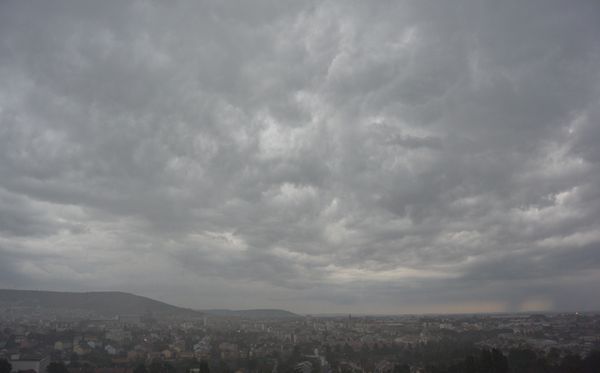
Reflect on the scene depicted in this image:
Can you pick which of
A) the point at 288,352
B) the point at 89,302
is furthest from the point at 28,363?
the point at 89,302

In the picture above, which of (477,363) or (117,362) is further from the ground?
(477,363)

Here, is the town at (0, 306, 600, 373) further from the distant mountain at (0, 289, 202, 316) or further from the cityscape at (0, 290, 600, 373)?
the distant mountain at (0, 289, 202, 316)

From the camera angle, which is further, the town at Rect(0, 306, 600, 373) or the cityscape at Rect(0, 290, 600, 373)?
the town at Rect(0, 306, 600, 373)

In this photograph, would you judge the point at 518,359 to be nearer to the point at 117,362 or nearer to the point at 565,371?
the point at 565,371

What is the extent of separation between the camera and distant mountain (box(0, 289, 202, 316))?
332 feet

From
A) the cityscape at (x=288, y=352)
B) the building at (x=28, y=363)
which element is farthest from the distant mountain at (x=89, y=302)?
the building at (x=28, y=363)

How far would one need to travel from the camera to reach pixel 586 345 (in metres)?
46.4

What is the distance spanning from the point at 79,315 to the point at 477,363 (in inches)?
3855

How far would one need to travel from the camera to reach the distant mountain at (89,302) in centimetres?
10112

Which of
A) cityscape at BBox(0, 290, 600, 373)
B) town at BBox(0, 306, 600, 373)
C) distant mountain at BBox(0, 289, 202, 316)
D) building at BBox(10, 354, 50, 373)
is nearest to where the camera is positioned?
cityscape at BBox(0, 290, 600, 373)

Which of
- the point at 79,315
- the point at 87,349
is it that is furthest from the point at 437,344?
the point at 79,315

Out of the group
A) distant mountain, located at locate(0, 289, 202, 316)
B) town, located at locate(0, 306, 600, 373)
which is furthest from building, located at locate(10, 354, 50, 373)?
distant mountain, located at locate(0, 289, 202, 316)

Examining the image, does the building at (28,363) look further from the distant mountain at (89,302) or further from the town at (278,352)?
the distant mountain at (89,302)

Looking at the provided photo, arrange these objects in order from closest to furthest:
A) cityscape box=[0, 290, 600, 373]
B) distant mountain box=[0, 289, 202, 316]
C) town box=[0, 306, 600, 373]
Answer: cityscape box=[0, 290, 600, 373], town box=[0, 306, 600, 373], distant mountain box=[0, 289, 202, 316]
